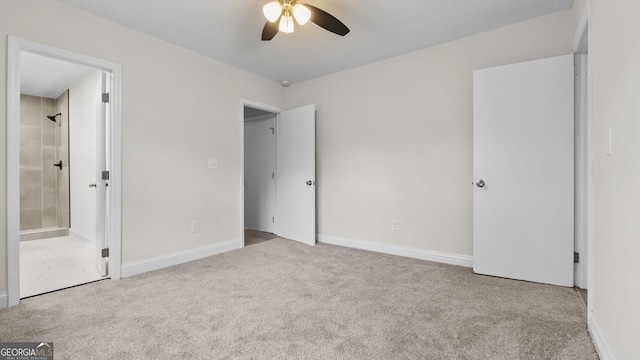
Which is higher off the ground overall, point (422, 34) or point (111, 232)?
point (422, 34)

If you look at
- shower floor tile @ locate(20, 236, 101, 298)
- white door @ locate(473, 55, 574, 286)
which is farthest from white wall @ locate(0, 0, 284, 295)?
white door @ locate(473, 55, 574, 286)

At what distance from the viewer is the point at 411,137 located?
11.0 feet

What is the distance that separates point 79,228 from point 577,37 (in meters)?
6.20

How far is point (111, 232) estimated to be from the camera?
2.70m

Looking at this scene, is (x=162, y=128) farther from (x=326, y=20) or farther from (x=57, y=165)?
(x=57, y=165)

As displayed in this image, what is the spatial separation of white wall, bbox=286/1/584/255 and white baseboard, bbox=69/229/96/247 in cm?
318

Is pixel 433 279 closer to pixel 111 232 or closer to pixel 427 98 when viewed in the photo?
pixel 427 98

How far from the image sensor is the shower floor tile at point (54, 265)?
256 centimetres

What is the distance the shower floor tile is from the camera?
8.39ft

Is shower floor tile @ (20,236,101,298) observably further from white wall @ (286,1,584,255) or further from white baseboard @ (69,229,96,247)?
white wall @ (286,1,584,255)

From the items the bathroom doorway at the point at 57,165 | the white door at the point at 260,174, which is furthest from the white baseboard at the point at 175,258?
the white door at the point at 260,174

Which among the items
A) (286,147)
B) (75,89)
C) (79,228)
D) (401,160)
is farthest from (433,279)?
(75,89)

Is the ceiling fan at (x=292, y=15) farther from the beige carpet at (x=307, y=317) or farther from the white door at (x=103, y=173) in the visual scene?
the beige carpet at (x=307, y=317)
